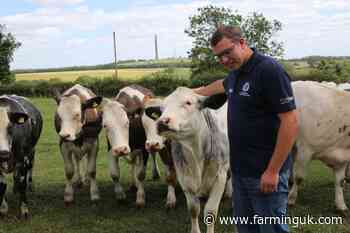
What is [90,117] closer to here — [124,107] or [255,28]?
[124,107]

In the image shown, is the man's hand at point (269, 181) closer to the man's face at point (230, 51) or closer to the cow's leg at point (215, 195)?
the man's face at point (230, 51)

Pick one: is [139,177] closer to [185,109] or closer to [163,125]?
[185,109]

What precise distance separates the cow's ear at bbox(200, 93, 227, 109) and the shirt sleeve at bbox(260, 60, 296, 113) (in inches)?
59.2

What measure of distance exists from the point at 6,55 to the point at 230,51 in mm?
48772

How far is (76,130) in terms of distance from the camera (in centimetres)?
782

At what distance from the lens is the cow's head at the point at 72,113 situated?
300 inches

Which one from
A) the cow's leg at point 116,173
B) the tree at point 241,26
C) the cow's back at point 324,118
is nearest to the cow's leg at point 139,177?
the cow's leg at point 116,173

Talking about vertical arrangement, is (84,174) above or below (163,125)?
below

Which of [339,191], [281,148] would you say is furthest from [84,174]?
[281,148]

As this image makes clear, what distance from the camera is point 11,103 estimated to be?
8.01 m

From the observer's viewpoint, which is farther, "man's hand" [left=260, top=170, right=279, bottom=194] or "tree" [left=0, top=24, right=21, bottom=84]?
"tree" [left=0, top=24, right=21, bottom=84]

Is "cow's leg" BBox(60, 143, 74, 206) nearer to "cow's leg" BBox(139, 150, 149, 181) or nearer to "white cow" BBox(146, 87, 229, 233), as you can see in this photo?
"cow's leg" BBox(139, 150, 149, 181)

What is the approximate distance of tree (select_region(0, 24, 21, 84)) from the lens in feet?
158

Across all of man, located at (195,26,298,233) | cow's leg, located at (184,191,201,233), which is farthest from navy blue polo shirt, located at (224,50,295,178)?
cow's leg, located at (184,191,201,233)
